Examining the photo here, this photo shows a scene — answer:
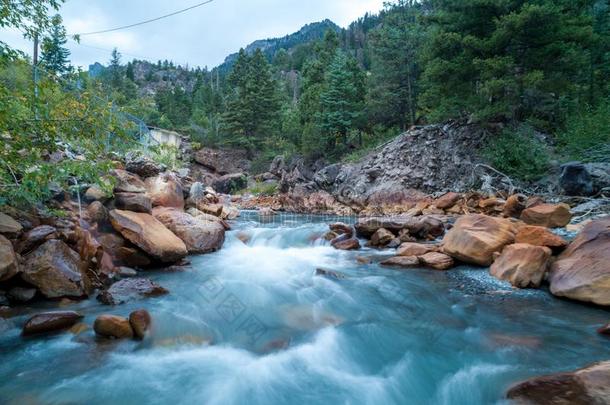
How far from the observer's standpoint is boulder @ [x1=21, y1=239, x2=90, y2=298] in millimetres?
4910

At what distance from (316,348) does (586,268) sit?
13.3 ft

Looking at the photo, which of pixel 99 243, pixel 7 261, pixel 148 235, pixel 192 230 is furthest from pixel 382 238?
pixel 7 261

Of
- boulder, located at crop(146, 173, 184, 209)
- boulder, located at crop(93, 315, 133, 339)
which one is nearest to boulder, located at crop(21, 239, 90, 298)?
boulder, located at crop(93, 315, 133, 339)

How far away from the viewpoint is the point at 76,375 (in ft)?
11.7

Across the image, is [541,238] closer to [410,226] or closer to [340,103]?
[410,226]

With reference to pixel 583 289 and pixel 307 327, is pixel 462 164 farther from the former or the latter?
pixel 307 327

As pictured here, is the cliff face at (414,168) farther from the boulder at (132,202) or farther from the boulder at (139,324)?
the boulder at (139,324)

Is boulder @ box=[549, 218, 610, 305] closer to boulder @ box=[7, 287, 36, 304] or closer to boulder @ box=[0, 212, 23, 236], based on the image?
boulder @ box=[7, 287, 36, 304]

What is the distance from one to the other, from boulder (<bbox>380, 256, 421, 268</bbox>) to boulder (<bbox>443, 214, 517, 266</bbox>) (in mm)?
670

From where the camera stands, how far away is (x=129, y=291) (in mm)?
5535

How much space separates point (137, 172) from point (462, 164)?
12967 millimetres

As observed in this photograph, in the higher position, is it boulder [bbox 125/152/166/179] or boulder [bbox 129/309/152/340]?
boulder [bbox 125/152/166/179]

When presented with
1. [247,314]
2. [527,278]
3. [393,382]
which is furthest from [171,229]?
[527,278]

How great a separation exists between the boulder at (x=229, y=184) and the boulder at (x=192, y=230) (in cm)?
2054
